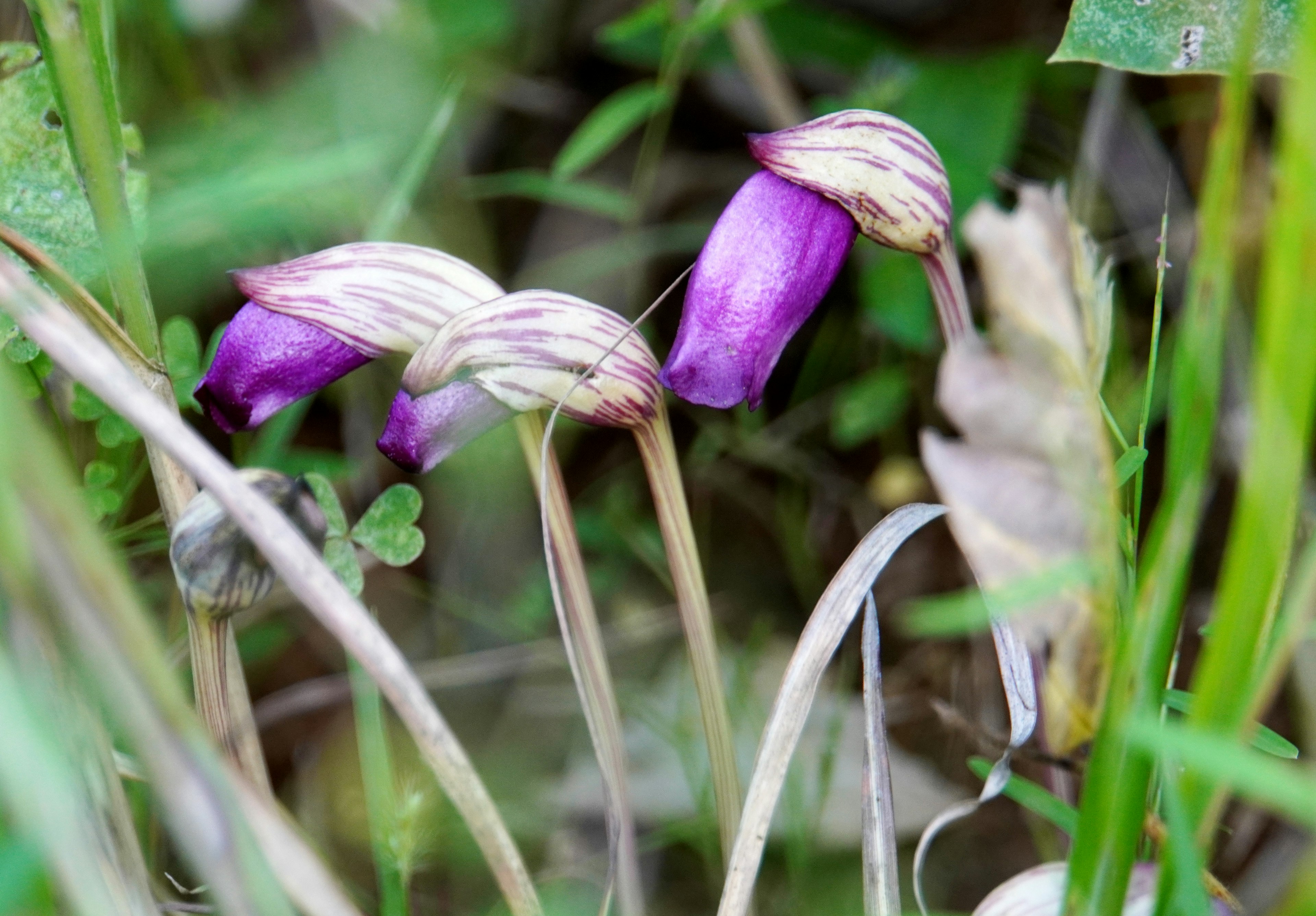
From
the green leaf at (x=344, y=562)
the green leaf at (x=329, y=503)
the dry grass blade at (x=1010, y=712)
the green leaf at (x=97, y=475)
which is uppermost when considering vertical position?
the green leaf at (x=97, y=475)

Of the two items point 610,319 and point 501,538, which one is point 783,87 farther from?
point 610,319

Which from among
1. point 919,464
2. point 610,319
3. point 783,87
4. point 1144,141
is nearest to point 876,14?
point 783,87

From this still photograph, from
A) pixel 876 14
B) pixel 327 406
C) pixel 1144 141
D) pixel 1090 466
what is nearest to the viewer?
pixel 1090 466

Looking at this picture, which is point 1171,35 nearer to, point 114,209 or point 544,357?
point 544,357

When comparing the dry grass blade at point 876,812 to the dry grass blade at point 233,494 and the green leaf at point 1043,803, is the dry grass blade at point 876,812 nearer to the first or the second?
the green leaf at point 1043,803

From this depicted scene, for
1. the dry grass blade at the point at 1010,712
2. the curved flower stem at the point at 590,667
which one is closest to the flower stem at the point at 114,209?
the curved flower stem at the point at 590,667
